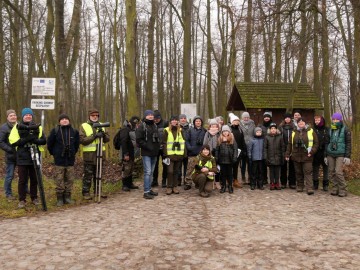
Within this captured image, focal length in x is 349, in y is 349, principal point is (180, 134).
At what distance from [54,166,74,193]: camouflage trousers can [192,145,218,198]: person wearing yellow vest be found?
2798 mm

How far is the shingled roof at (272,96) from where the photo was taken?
1733 centimetres

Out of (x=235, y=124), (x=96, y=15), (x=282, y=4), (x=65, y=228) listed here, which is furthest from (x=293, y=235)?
(x=96, y=15)

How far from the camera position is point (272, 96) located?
18.0 metres

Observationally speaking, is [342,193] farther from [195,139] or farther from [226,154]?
[195,139]

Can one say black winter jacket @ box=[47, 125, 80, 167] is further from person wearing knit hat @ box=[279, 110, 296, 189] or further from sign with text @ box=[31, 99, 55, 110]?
person wearing knit hat @ box=[279, 110, 296, 189]

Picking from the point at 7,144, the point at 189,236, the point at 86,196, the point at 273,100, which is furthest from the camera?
the point at 273,100

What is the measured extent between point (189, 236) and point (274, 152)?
431 centimetres

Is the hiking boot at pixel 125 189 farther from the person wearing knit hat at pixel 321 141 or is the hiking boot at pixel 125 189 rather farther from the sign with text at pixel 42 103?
the person wearing knit hat at pixel 321 141

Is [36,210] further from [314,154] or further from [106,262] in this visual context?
[314,154]

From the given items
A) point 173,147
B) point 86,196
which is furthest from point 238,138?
point 86,196

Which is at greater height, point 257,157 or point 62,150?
point 62,150

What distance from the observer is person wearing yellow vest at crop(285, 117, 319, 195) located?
8.23m

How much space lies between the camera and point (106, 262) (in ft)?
13.5

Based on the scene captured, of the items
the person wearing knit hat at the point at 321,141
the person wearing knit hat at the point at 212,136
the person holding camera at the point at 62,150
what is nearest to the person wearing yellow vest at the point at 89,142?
the person holding camera at the point at 62,150
